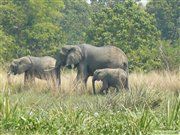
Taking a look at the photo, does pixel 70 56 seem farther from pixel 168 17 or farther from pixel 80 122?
pixel 168 17

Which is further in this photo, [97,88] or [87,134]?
[97,88]

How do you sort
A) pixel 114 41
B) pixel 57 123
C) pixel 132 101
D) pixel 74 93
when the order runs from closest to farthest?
1. pixel 57 123
2. pixel 132 101
3. pixel 74 93
4. pixel 114 41

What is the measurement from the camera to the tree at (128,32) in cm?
2684

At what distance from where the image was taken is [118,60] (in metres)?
15.6

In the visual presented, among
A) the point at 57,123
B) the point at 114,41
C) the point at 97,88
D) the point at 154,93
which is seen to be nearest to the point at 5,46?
the point at 114,41

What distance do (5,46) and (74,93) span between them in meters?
15.7

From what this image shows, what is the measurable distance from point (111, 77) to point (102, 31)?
45.9 feet

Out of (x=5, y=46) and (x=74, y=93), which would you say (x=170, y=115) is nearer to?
(x=74, y=93)

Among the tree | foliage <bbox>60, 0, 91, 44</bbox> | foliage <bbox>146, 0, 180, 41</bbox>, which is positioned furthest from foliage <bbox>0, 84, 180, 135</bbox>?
foliage <bbox>60, 0, 91, 44</bbox>

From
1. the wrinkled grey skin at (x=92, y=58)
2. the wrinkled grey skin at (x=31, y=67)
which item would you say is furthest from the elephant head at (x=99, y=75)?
the wrinkled grey skin at (x=31, y=67)

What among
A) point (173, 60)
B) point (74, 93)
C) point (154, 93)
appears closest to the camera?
point (154, 93)

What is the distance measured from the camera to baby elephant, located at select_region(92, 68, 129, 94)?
14.4 metres

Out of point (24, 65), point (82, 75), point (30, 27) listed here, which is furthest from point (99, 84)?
point (30, 27)

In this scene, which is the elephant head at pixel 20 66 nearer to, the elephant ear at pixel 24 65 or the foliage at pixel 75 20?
the elephant ear at pixel 24 65
